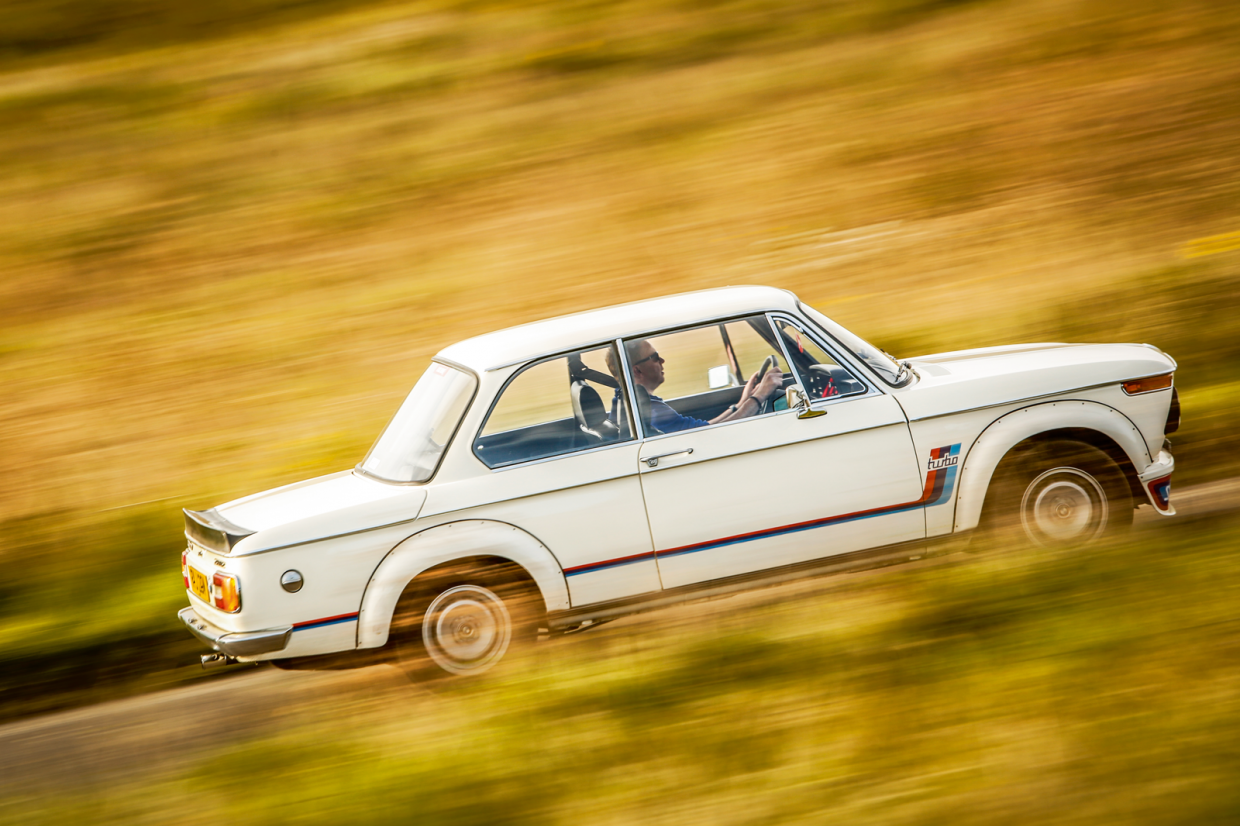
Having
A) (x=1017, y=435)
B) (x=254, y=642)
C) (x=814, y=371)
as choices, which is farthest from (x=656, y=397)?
(x=254, y=642)

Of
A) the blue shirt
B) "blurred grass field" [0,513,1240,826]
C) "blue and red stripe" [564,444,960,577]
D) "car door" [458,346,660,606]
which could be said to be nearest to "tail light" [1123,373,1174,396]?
"blurred grass field" [0,513,1240,826]

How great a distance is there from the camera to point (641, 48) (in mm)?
13539

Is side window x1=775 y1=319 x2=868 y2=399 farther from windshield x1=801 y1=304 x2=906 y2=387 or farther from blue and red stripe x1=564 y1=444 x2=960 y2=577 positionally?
blue and red stripe x1=564 y1=444 x2=960 y2=577

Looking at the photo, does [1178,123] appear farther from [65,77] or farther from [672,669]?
[65,77]

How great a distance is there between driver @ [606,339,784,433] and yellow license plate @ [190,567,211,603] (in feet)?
6.74

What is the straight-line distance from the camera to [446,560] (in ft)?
15.4

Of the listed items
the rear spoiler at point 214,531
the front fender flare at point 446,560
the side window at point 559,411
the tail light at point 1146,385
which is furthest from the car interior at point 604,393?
the tail light at point 1146,385

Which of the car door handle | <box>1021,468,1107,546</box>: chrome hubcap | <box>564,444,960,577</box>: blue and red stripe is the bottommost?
<box>1021,468,1107,546</box>: chrome hubcap

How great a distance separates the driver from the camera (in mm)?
4930

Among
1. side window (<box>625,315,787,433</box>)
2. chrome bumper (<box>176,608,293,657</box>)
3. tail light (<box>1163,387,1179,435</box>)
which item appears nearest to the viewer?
chrome bumper (<box>176,608,293,657</box>)

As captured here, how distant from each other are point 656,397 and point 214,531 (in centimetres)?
211

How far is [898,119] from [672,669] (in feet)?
30.9

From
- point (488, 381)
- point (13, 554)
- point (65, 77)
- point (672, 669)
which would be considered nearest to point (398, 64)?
point (65, 77)

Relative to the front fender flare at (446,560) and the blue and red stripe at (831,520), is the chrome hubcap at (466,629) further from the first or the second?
the blue and red stripe at (831,520)
